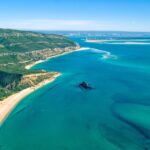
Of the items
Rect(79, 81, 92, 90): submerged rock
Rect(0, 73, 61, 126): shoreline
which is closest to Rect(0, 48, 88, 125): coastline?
Rect(0, 73, 61, 126): shoreline

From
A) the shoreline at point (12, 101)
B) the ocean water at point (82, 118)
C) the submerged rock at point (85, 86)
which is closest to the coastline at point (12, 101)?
the shoreline at point (12, 101)

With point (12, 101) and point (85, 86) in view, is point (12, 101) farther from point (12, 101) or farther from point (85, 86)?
point (85, 86)

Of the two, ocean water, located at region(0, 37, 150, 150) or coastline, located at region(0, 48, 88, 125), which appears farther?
coastline, located at region(0, 48, 88, 125)

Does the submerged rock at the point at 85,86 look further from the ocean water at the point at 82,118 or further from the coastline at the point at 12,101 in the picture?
the coastline at the point at 12,101

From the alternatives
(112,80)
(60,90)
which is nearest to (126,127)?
(60,90)

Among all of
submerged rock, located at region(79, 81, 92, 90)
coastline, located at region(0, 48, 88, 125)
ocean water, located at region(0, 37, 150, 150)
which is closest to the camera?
ocean water, located at region(0, 37, 150, 150)

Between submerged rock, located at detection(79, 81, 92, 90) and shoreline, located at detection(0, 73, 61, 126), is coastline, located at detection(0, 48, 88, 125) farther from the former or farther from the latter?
submerged rock, located at detection(79, 81, 92, 90)

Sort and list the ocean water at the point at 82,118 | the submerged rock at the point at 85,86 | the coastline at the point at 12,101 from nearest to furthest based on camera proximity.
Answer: the ocean water at the point at 82,118
the coastline at the point at 12,101
the submerged rock at the point at 85,86

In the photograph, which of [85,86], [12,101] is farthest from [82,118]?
[85,86]

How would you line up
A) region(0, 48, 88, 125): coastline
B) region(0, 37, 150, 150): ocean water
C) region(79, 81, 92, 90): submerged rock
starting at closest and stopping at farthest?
region(0, 37, 150, 150): ocean water, region(0, 48, 88, 125): coastline, region(79, 81, 92, 90): submerged rock
